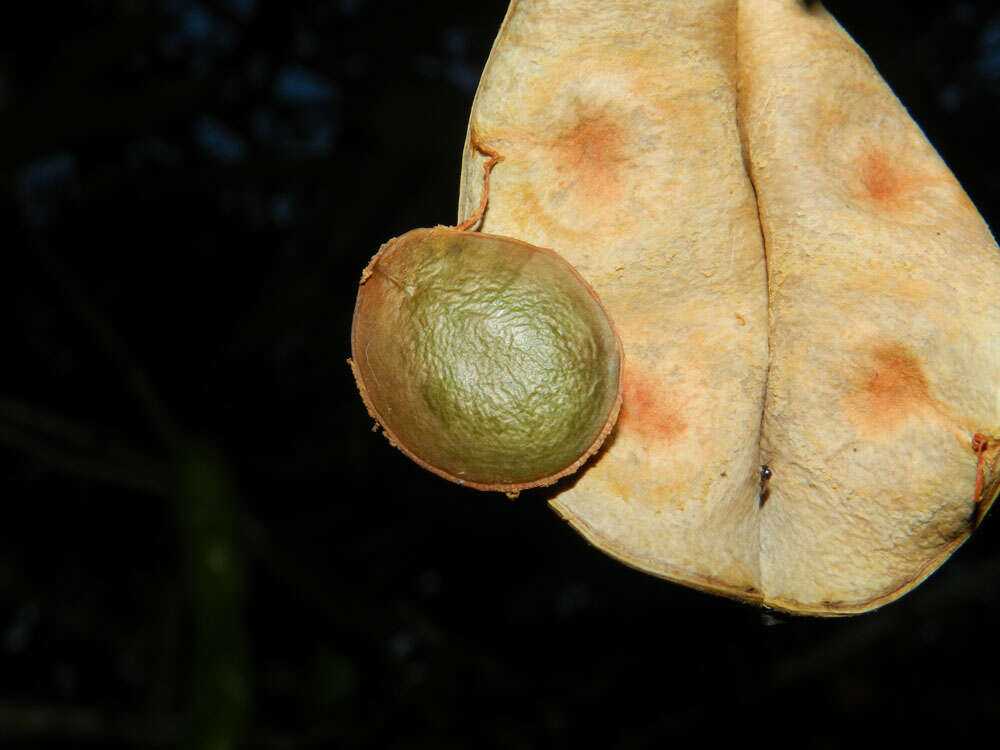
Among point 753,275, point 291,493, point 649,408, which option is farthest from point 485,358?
point 291,493

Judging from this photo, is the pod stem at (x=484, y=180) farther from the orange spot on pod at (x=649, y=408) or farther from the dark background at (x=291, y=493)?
the dark background at (x=291, y=493)

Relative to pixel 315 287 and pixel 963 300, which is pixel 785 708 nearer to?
pixel 315 287

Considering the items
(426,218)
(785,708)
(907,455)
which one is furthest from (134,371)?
(785,708)

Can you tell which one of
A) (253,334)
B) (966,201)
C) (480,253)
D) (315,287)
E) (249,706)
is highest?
(966,201)

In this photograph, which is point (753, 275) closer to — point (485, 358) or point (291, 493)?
point (485, 358)

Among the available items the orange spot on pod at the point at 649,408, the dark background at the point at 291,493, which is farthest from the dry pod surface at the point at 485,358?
the dark background at the point at 291,493

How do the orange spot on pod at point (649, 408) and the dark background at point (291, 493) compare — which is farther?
the dark background at point (291, 493)
